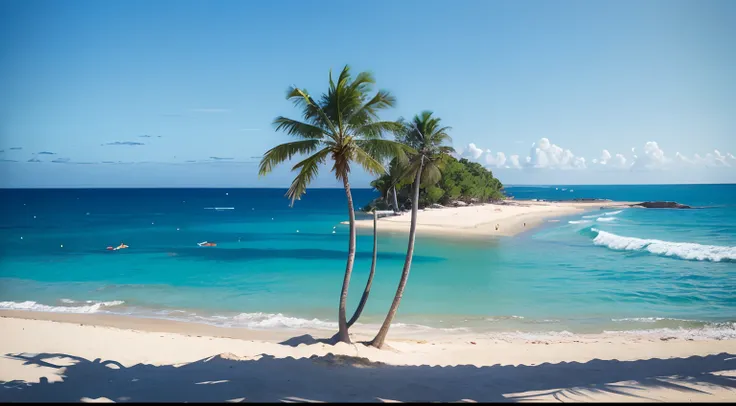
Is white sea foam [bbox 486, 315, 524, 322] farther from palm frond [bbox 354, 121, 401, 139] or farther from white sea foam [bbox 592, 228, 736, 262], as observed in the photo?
white sea foam [bbox 592, 228, 736, 262]

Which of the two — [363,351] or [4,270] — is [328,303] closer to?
[363,351]

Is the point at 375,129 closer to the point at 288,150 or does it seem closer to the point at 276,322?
the point at 288,150

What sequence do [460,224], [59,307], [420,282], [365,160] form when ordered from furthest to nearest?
1. [460,224]
2. [420,282]
3. [59,307]
4. [365,160]

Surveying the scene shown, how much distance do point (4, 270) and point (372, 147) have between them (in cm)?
2500

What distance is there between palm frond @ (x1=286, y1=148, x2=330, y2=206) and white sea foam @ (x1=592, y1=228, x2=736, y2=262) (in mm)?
25862

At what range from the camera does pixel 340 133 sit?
10.9 metres

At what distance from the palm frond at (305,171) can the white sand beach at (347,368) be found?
3422 mm

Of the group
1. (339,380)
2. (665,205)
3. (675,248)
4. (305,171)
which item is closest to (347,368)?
(339,380)

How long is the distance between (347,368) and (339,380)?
1221mm

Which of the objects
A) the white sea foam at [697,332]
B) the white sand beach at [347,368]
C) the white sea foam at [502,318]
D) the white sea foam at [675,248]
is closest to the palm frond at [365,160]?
the white sand beach at [347,368]

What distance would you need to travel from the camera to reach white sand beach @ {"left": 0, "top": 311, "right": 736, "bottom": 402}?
21.7 feet

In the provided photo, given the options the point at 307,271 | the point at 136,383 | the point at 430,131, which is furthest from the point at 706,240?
the point at 136,383

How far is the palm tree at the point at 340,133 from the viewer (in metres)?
10.8

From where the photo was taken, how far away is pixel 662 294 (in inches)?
729
